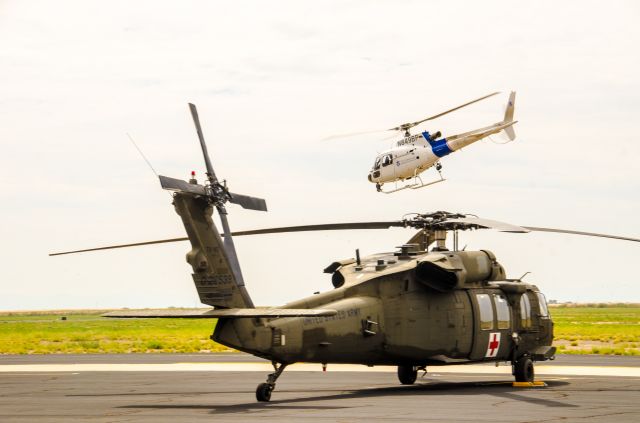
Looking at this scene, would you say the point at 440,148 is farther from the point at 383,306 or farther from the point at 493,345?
the point at 383,306

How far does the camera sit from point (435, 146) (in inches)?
1927

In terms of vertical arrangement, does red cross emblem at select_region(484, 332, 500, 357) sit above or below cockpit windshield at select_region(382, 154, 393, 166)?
below

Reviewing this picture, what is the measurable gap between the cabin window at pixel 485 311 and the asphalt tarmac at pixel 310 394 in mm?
1710

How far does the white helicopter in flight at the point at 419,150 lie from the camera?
4762 centimetres

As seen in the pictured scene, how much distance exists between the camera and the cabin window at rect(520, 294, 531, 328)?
91.0ft

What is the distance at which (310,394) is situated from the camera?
25.0 m

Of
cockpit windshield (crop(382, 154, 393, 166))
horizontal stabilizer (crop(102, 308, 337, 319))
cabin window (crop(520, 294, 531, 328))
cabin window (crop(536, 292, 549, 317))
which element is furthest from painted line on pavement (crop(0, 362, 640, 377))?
cockpit windshield (crop(382, 154, 393, 166))

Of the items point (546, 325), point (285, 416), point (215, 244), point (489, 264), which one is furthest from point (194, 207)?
point (546, 325)

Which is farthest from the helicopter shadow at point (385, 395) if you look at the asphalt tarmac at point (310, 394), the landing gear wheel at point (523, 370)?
the landing gear wheel at point (523, 370)

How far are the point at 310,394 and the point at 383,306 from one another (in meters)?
3.01

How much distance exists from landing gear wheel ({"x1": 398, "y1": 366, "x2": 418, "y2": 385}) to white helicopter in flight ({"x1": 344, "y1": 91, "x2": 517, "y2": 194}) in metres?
20.4

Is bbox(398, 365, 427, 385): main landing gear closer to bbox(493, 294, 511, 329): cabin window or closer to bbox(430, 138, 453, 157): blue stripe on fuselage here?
bbox(493, 294, 511, 329): cabin window

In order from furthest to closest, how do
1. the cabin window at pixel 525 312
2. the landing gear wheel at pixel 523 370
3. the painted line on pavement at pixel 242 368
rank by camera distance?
1. the painted line on pavement at pixel 242 368
2. the cabin window at pixel 525 312
3. the landing gear wheel at pixel 523 370

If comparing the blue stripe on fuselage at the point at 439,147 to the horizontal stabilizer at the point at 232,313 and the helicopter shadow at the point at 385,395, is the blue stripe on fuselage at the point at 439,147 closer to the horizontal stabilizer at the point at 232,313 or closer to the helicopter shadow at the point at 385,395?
the helicopter shadow at the point at 385,395
